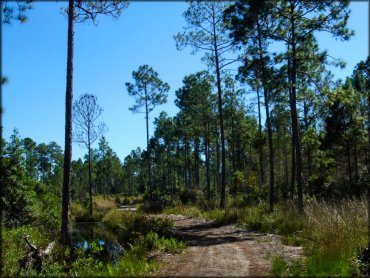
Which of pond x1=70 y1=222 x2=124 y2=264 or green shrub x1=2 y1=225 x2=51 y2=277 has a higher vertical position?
green shrub x1=2 y1=225 x2=51 y2=277

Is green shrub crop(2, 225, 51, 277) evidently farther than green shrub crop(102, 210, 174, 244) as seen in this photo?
No

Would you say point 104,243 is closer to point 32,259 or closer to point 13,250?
point 13,250

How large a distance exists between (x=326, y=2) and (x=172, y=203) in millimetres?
23196

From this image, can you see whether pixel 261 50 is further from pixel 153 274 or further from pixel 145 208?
pixel 145 208

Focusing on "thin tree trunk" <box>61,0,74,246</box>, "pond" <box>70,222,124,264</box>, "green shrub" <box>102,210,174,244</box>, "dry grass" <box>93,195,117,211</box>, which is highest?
"thin tree trunk" <box>61,0,74,246</box>

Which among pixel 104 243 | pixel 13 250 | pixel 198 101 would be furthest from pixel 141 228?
pixel 198 101

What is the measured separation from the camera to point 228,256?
11.2 meters

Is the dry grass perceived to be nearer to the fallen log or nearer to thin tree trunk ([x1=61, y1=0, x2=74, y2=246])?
thin tree trunk ([x1=61, y1=0, x2=74, y2=246])

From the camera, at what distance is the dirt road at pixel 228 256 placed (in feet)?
30.5

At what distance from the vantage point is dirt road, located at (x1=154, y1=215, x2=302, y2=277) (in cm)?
928

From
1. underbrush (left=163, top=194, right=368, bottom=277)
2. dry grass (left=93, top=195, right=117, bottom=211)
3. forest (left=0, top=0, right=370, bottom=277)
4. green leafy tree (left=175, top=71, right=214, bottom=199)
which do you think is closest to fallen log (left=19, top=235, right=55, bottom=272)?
forest (left=0, top=0, right=370, bottom=277)

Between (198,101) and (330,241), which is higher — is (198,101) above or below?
above

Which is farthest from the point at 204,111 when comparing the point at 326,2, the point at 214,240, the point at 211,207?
the point at 214,240

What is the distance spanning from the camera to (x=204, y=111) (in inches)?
1769
